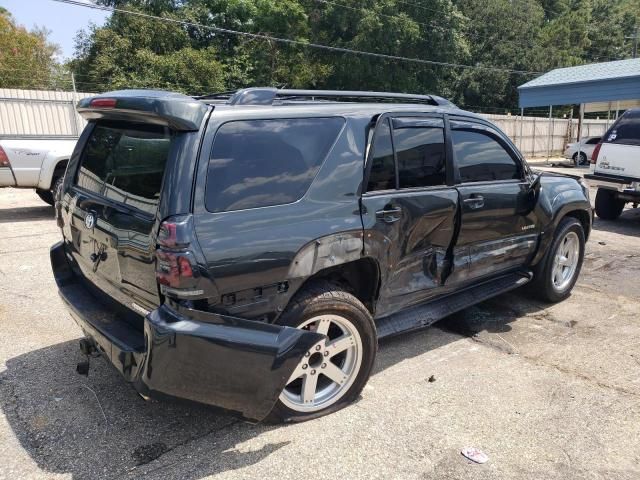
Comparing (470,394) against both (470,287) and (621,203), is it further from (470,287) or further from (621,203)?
(621,203)

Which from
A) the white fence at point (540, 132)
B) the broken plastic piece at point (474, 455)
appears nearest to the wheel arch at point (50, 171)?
the broken plastic piece at point (474, 455)

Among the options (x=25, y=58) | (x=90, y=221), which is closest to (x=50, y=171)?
(x=90, y=221)

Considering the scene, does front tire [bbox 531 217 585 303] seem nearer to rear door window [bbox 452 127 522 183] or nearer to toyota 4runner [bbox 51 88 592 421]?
rear door window [bbox 452 127 522 183]

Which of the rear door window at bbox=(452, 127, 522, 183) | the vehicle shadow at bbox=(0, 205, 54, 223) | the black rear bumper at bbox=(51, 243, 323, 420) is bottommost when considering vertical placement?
the vehicle shadow at bbox=(0, 205, 54, 223)

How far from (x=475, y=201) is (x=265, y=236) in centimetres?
199

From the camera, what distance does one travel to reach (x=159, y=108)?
105 inches

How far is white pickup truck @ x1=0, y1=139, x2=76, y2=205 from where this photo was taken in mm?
8672

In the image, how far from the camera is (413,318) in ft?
12.8

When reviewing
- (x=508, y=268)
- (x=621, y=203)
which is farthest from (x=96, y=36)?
(x=508, y=268)

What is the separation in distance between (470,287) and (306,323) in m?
1.95

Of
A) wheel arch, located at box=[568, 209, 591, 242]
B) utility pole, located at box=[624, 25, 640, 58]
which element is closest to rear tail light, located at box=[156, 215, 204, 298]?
wheel arch, located at box=[568, 209, 591, 242]

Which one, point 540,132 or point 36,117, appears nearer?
point 36,117

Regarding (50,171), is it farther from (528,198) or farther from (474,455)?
(474,455)

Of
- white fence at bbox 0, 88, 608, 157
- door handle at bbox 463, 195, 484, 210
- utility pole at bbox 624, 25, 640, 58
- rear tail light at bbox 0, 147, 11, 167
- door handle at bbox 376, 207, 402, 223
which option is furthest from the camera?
utility pole at bbox 624, 25, 640, 58
